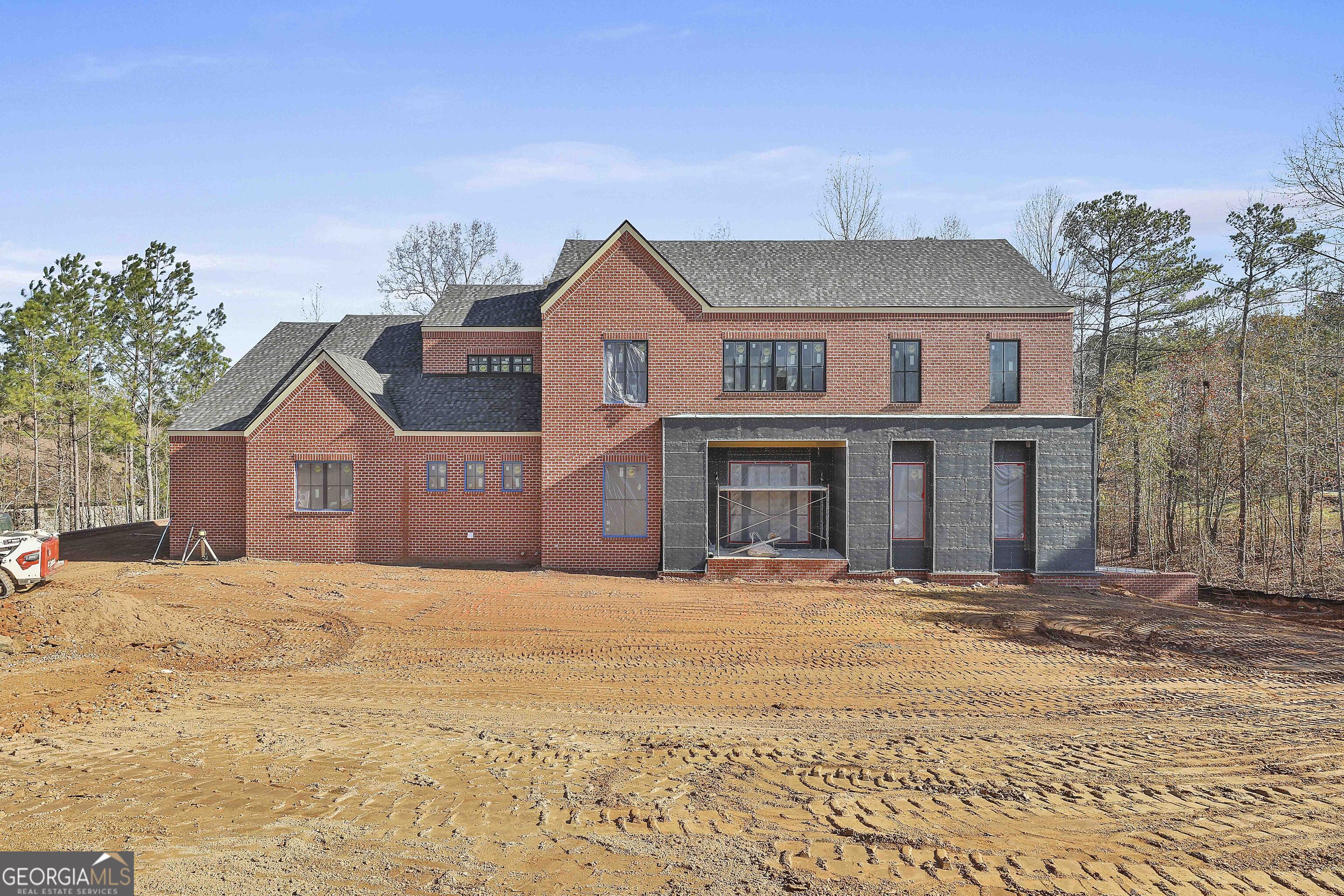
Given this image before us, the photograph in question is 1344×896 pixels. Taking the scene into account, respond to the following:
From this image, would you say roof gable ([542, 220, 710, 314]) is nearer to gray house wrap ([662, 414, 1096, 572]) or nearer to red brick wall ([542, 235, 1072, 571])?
red brick wall ([542, 235, 1072, 571])

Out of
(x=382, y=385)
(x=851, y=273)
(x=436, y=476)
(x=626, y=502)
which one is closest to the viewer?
(x=626, y=502)

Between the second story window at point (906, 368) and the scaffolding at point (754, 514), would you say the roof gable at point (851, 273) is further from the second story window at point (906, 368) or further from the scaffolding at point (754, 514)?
the scaffolding at point (754, 514)

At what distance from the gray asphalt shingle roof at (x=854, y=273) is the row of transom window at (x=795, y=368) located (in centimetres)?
129

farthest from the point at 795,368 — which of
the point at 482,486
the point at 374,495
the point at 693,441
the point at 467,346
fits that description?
the point at 374,495

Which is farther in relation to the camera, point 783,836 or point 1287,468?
point 1287,468

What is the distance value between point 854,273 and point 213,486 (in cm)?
2216

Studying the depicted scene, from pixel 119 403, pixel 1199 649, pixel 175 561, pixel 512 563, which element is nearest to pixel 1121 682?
pixel 1199 649

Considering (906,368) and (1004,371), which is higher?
(906,368)

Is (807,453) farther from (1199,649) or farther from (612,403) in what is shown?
(1199,649)

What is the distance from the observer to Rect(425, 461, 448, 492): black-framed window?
73.9 feet

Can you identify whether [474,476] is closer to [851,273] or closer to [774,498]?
[774,498]

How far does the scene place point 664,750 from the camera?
25.9 ft

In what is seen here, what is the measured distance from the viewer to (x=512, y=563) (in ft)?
73.5

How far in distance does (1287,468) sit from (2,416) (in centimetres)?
5686
